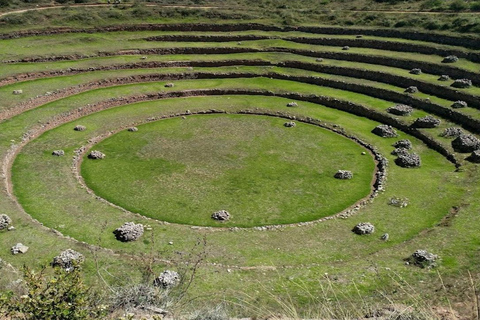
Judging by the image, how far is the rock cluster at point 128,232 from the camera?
22719mm

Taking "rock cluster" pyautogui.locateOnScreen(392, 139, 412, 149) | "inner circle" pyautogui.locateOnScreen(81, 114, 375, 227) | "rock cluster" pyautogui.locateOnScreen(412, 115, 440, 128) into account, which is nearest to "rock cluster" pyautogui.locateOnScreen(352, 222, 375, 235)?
"inner circle" pyautogui.locateOnScreen(81, 114, 375, 227)

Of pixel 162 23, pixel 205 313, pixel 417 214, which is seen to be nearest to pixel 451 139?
pixel 417 214

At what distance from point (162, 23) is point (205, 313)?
57963 millimetres

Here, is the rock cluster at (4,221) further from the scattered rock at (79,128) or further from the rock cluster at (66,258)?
the scattered rock at (79,128)

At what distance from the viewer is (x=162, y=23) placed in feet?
211

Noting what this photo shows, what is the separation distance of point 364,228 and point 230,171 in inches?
455

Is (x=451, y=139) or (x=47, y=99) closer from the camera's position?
(x=451, y=139)

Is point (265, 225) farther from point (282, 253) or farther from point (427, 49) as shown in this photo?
point (427, 49)

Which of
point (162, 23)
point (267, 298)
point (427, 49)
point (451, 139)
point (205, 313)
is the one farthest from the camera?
point (162, 23)

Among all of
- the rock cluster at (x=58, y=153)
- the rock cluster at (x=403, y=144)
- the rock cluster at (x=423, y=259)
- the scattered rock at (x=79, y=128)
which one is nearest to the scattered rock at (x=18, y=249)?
the rock cluster at (x=58, y=153)

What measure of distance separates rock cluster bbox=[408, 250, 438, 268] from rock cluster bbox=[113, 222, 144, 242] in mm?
13909

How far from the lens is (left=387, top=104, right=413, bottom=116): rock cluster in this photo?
132 ft

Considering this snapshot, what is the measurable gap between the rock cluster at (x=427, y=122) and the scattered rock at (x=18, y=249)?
105 ft

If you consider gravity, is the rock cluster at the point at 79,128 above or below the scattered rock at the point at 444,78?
below
